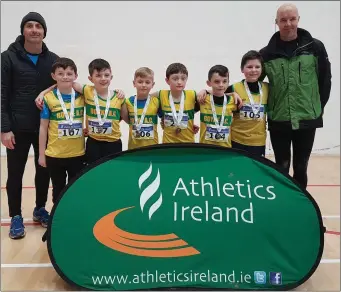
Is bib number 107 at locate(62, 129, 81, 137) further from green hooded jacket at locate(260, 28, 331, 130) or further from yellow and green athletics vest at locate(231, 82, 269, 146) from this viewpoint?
green hooded jacket at locate(260, 28, 331, 130)

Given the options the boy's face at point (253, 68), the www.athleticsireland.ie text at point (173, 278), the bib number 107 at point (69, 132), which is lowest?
→ the www.athleticsireland.ie text at point (173, 278)

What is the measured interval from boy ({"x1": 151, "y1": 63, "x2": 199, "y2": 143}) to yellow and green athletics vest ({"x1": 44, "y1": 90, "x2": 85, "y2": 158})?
0.50 metres

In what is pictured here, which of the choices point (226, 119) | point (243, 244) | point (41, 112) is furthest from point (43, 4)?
point (243, 244)

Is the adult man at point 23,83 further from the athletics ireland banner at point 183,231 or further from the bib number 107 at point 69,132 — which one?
the athletics ireland banner at point 183,231

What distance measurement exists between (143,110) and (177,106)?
205 millimetres

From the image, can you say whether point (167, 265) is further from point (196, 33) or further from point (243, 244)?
point (196, 33)

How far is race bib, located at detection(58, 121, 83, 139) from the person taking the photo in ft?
6.92

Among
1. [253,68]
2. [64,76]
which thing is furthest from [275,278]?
[64,76]

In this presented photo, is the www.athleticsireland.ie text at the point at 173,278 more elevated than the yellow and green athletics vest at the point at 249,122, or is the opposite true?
the yellow and green athletics vest at the point at 249,122

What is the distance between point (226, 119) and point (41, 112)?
109 cm

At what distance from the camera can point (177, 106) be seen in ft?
7.17

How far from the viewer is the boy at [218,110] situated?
2.16 m

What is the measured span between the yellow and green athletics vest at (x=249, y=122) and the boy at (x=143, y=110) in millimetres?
504

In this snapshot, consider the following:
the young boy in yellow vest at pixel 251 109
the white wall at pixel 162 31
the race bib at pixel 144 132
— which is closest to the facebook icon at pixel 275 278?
the young boy in yellow vest at pixel 251 109
